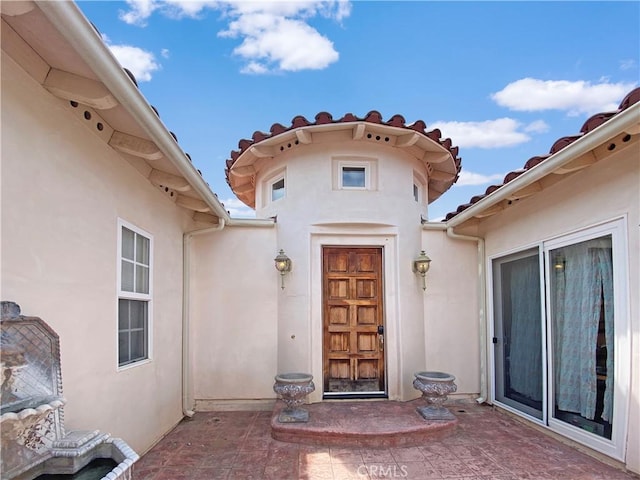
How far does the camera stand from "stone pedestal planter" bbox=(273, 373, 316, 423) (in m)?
5.18

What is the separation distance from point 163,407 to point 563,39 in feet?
31.0

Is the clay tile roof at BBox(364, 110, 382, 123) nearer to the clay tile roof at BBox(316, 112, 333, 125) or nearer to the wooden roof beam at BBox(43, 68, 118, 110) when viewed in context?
the clay tile roof at BBox(316, 112, 333, 125)

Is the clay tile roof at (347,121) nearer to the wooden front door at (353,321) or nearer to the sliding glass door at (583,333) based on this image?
the wooden front door at (353,321)

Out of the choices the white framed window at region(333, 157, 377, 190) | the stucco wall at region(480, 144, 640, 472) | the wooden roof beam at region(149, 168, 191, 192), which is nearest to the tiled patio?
the stucco wall at region(480, 144, 640, 472)

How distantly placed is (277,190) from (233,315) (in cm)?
241

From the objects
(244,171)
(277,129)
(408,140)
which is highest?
(277,129)

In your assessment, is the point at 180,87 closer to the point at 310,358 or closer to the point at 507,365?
the point at 310,358

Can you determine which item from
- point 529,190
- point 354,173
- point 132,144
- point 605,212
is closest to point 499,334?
point 529,190

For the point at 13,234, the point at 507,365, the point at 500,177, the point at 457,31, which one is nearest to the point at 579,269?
the point at 500,177

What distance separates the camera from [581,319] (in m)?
4.55

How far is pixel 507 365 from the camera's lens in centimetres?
612

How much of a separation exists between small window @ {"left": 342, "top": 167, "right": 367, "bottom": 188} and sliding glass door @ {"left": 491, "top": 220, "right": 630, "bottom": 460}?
2.69 metres

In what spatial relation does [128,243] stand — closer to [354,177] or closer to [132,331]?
[132,331]

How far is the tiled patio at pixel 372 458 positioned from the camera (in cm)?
402
